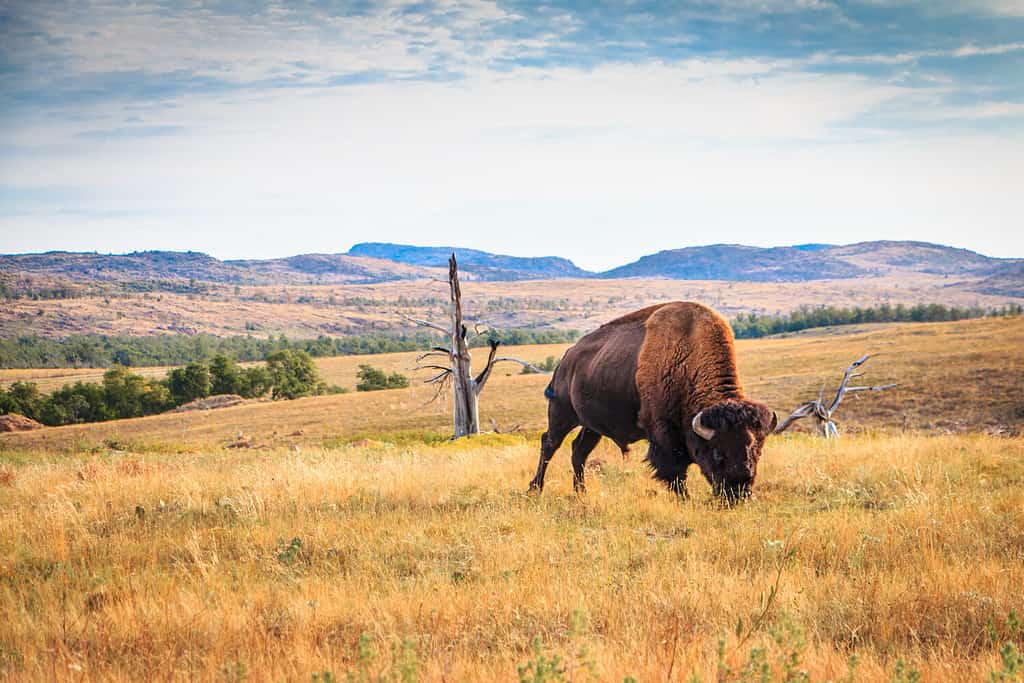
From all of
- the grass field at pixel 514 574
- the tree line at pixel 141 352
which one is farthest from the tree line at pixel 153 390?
the grass field at pixel 514 574

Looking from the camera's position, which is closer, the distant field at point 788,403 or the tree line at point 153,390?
the distant field at point 788,403

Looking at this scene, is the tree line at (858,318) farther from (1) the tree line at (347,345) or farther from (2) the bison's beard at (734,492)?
(2) the bison's beard at (734,492)

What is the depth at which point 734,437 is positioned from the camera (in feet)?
28.4

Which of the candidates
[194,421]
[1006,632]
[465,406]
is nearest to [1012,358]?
[465,406]

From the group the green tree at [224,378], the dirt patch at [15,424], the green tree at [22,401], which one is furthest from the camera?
the green tree at [224,378]

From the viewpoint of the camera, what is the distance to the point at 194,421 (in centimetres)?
6397

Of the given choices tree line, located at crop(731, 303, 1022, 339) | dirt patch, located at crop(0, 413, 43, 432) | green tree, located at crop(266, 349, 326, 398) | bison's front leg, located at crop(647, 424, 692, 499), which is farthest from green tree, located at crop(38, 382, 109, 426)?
tree line, located at crop(731, 303, 1022, 339)

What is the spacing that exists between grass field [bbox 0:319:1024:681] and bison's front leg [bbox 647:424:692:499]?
0.35 m

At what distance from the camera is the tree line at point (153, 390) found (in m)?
76.1

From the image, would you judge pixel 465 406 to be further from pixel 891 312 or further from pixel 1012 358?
pixel 891 312

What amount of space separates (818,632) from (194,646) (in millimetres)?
4291

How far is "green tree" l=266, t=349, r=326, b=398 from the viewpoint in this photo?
85.0 meters

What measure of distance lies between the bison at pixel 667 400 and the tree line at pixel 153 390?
77.7 meters

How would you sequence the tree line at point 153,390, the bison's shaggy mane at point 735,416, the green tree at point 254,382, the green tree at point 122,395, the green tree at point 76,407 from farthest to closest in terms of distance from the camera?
the green tree at point 254,382 < the green tree at point 122,395 < the tree line at point 153,390 < the green tree at point 76,407 < the bison's shaggy mane at point 735,416
